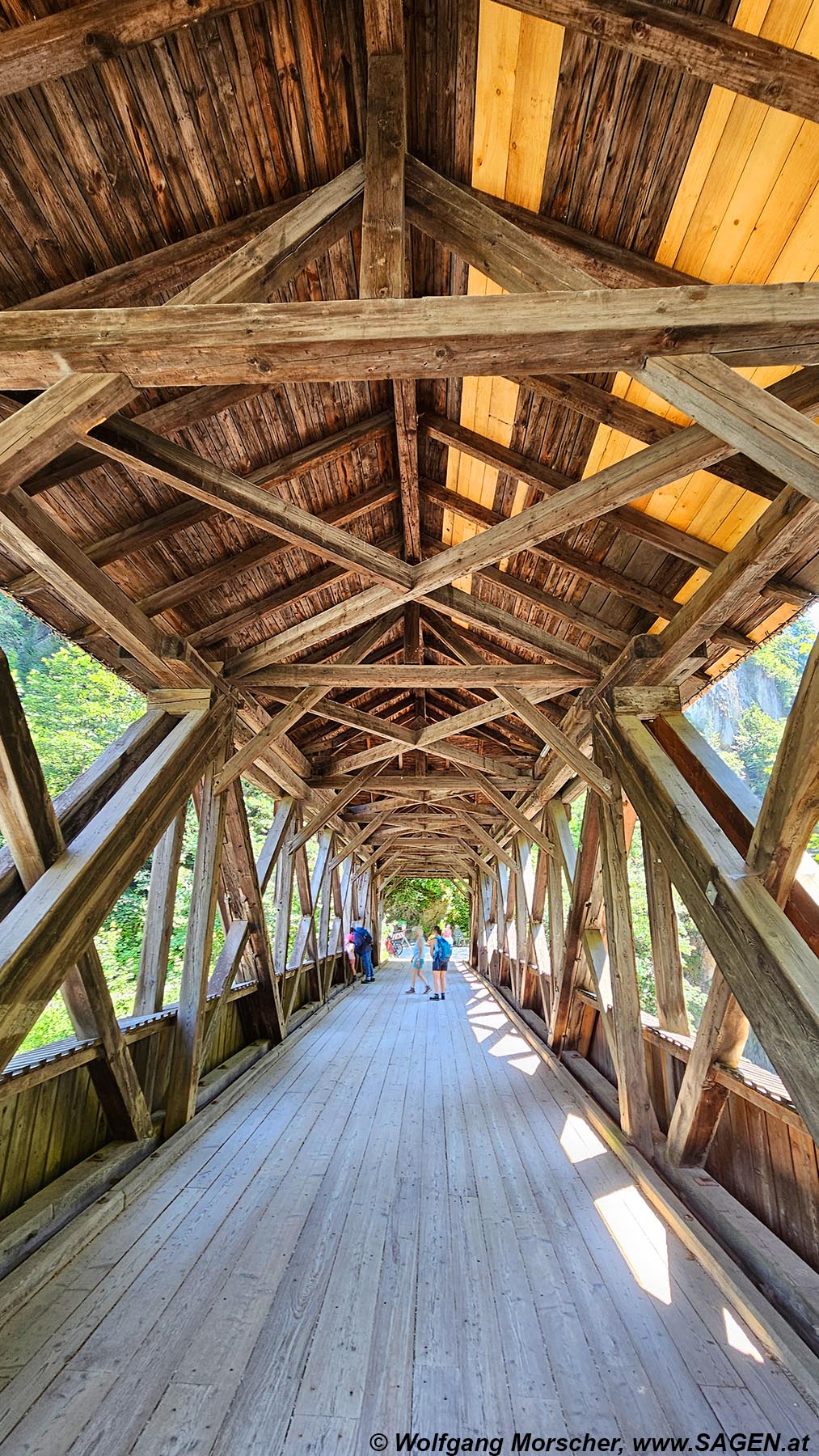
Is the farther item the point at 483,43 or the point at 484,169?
the point at 484,169

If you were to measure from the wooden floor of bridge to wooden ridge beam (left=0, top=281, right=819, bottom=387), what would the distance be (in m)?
2.93

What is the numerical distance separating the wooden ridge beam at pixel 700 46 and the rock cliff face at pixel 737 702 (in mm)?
33076

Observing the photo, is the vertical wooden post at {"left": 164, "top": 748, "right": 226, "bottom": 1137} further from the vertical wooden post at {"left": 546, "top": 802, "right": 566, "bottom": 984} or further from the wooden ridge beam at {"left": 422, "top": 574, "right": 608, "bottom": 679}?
the vertical wooden post at {"left": 546, "top": 802, "right": 566, "bottom": 984}

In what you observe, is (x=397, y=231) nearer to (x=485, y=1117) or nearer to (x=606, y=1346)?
(x=606, y=1346)

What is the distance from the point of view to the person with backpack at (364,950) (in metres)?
11.6

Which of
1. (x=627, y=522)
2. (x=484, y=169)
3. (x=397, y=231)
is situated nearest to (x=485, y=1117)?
(x=627, y=522)

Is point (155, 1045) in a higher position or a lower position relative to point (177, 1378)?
higher

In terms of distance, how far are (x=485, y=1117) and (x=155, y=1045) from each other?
2180mm

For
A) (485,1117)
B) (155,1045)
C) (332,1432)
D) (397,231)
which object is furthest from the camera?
(485,1117)

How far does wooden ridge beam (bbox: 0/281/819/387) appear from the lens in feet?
5.79

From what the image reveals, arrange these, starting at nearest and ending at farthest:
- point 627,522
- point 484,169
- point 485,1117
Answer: point 484,169
point 627,522
point 485,1117

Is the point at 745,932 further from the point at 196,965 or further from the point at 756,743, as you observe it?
the point at 756,743

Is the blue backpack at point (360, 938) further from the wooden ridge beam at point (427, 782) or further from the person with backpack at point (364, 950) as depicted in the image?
the wooden ridge beam at point (427, 782)

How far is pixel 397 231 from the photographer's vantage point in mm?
2160
